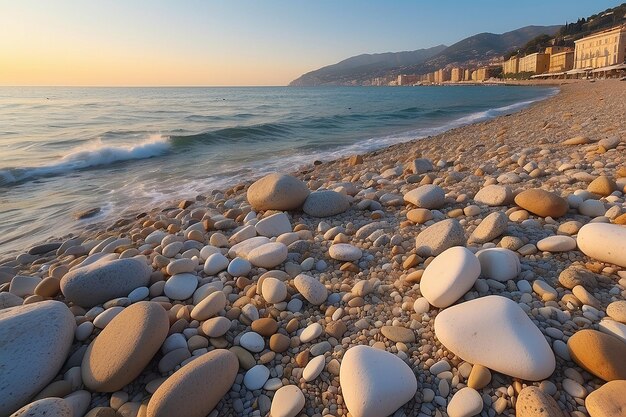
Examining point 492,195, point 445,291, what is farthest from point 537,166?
point 445,291

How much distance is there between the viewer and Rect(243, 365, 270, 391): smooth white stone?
5.79ft

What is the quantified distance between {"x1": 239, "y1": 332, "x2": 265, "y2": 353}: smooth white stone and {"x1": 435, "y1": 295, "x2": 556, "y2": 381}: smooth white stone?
0.92m

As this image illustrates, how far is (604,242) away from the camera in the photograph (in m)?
2.29

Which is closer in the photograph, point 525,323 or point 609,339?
point 609,339

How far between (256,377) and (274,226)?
75.0 inches

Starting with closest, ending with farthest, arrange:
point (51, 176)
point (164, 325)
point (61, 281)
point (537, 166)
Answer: point (164, 325) < point (61, 281) < point (537, 166) < point (51, 176)

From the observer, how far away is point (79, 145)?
12055 mm

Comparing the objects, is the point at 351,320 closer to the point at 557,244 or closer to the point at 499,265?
the point at 499,265

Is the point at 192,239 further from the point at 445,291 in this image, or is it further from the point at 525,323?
the point at 525,323

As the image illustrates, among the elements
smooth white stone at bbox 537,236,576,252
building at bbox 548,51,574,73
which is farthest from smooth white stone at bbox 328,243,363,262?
building at bbox 548,51,574,73

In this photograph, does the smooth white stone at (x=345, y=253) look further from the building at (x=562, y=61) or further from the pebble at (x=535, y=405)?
the building at (x=562, y=61)

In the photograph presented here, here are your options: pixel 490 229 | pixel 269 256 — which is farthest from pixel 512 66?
pixel 269 256

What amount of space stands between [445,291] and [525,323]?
1.40ft

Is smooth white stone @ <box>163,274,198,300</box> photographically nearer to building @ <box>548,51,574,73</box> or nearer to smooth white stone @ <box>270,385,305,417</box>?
smooth white stone @ <box>270,385,305,417</box>
